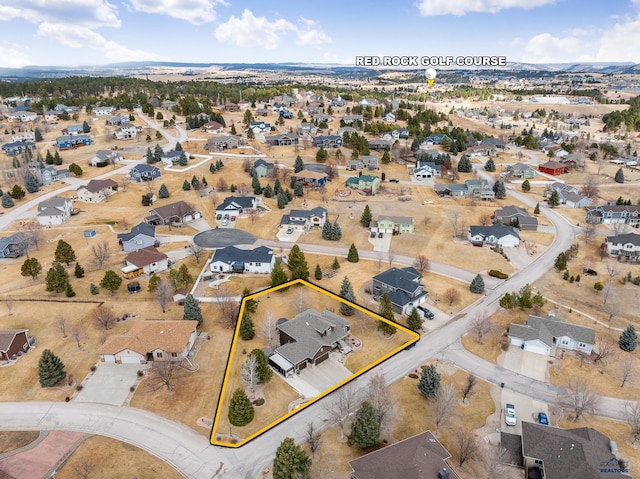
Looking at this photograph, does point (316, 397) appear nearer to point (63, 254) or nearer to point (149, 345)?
point (149, 345)

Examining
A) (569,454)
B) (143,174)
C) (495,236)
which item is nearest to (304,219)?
(495,236)

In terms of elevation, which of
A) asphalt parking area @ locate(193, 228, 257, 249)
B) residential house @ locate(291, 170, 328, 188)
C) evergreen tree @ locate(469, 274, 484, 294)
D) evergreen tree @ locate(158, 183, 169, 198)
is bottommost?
evergreen tree @ locate(469, 274, 484, 294)

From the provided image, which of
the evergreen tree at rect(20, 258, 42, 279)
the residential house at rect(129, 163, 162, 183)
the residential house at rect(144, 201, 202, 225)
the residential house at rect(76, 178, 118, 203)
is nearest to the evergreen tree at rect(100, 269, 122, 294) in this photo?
the evergreen tree at rect(20, 258, 42, 279)

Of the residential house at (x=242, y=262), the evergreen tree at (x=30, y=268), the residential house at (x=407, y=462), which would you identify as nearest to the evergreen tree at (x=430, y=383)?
the residential house at (x=407, y=462)

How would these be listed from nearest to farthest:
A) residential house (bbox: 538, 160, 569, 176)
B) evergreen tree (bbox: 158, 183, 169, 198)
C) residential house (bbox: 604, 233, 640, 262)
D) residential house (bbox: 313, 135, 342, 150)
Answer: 1. residential house (bbox: 604, 233, 640, 262)
2. evergreen tree (bbox: 158, 183, 169, 198)
3. residential house (bbox: 538, 160, 569, 176)
4. residential house (bbox: 313, 135, 342, 150)

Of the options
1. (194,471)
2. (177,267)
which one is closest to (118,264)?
(177,267)

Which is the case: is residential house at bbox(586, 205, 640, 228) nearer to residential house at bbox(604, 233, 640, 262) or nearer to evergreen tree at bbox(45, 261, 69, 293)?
residential house at bbox(604, 233, 640, 262)

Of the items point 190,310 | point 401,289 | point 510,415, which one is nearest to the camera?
point 510,415
